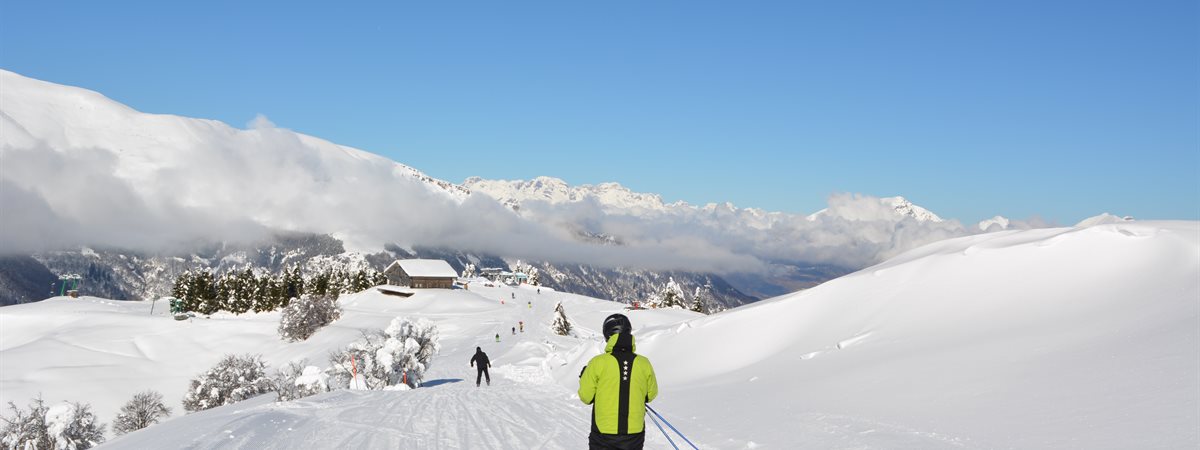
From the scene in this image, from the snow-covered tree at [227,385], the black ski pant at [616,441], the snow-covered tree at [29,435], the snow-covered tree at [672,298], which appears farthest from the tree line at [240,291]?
the black ski pant at [616,441]

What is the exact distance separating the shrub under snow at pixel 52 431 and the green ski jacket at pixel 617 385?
130 feet

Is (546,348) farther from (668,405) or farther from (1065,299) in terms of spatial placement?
(1065,299)

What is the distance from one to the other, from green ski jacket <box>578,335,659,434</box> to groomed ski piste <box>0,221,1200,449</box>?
508cm

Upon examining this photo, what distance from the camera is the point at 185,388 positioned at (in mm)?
71938

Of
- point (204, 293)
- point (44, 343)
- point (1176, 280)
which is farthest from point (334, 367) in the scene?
point (204, 293)

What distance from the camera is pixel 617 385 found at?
705 centimetres

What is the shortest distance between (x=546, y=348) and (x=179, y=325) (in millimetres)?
67245

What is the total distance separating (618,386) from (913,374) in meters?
9.35

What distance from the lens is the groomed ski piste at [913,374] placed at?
33.7 ft

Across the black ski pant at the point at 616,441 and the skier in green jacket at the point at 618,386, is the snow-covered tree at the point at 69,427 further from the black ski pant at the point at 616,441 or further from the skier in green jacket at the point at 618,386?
the skier in green jacket at the point at 618,386

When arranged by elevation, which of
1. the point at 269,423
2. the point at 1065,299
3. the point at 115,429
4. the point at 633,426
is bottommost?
the point at 115,429

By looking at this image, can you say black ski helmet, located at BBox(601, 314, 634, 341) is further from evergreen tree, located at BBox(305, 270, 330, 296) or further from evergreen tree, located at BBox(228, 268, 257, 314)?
evergreen tree, located at BBox(228, 268, 257, 314)

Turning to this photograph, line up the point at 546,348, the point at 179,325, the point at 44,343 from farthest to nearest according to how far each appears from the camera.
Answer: the point at 179,325 → the point at 44,343 → the point at 546,348

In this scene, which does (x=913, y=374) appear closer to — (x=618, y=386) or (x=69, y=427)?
(x=618, y=386)
